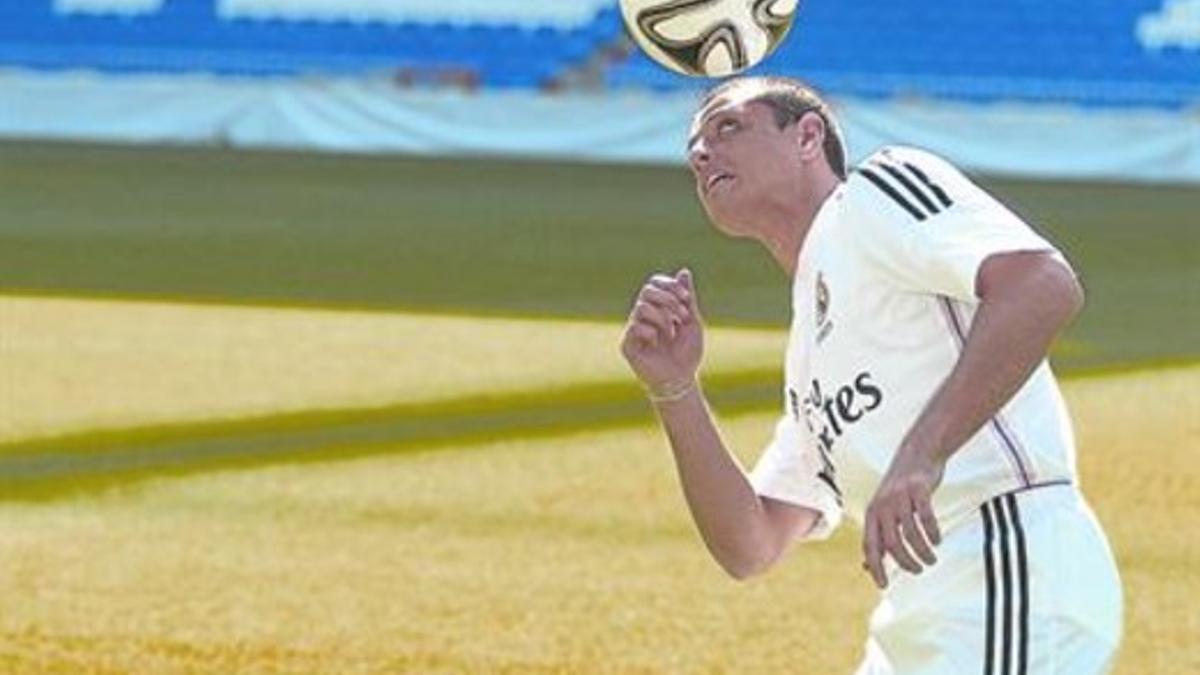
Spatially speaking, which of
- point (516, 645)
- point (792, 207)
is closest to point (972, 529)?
point (792, 207)

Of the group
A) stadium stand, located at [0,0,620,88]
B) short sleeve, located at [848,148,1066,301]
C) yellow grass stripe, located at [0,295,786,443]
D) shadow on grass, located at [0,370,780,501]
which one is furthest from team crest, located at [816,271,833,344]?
stadium stand, located at [0,0,620,88]

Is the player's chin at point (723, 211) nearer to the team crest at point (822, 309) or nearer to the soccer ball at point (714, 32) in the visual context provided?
the team crest at point (822, 309)

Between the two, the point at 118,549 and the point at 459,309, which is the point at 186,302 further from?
the point at 118,549

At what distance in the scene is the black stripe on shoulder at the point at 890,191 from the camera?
503 centimetres

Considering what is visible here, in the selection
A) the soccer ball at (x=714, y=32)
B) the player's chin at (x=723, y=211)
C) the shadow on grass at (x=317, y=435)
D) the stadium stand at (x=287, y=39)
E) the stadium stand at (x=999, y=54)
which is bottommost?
the stadium stand at (x=287, y=39)

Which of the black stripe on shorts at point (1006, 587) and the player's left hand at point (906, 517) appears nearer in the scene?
the player's left hand at point (906, 517)

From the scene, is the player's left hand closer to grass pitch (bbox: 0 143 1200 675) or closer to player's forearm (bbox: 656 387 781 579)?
player's forearm (bbox: 656 387 781 579)

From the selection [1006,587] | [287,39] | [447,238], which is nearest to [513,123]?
[287,39]

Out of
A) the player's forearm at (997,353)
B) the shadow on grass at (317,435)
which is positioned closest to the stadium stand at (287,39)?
the shadow on grass at (317,435)

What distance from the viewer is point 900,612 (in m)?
5.07

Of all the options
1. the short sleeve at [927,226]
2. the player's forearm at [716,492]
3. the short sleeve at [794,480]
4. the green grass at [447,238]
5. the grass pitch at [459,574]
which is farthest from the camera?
the green grass at [447,238]

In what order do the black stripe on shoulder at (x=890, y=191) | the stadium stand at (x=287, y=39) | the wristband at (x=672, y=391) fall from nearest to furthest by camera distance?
the black stripe on shoulder at (x=890, y=191) → the wristband at (x=672, y=391) → the stadium stand at (x=287, y=39)

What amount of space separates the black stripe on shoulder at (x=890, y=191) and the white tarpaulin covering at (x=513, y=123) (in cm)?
2405

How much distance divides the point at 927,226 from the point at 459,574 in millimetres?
4649
